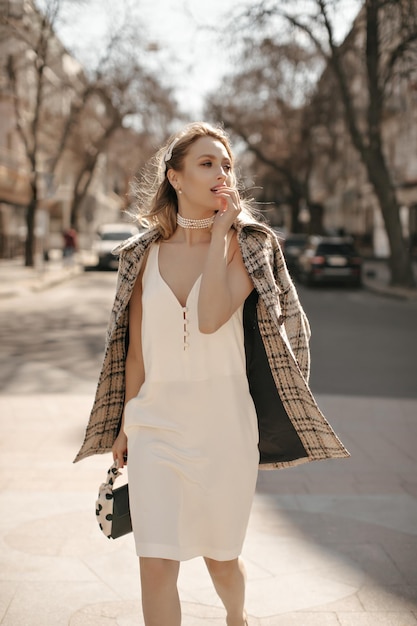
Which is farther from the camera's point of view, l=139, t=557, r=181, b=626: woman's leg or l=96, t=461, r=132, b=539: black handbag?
l=96, t=461, r=132, b=539: black handbag

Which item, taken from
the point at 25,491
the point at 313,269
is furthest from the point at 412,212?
the point at 25,491

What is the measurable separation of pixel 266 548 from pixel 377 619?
93cm

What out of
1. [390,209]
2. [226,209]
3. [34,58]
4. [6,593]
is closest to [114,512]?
[226,209]

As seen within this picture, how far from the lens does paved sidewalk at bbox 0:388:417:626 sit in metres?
3.66

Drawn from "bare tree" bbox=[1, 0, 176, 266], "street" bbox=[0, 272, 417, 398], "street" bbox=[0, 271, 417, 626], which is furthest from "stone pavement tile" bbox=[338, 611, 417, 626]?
"bare tree" bbox=[1, 0, 176, 266]

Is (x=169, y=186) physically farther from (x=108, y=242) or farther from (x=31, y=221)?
(x=108, y=242)

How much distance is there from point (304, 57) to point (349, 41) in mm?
8631

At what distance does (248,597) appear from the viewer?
379 cm

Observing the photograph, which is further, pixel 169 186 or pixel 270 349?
pixel 169 186

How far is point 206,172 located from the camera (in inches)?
115

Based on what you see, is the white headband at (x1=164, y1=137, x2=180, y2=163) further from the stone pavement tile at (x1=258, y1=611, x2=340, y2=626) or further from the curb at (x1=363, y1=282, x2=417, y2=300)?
the curb at (x1=363, y1=282, x2=417, y2=300)

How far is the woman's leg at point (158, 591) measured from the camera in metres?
2.71

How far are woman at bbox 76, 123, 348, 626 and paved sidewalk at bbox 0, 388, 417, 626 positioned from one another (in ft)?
2.81

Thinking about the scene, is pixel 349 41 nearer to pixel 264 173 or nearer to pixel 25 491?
pixel 25 491
